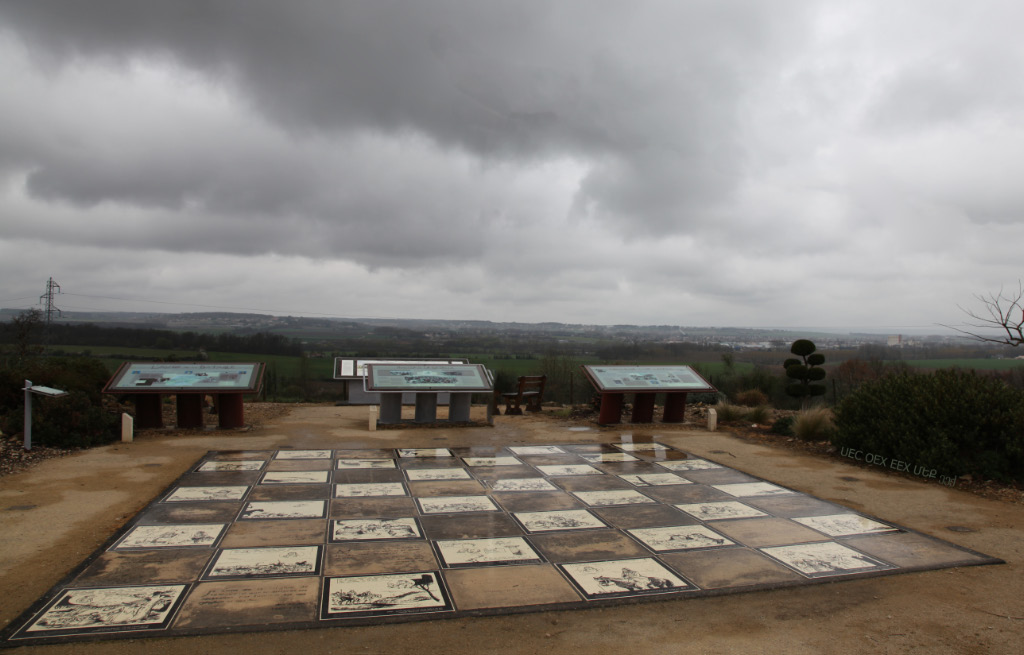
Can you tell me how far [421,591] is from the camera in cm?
468

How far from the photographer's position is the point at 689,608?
456 centimetres

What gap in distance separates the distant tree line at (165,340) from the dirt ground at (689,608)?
99.0 ft

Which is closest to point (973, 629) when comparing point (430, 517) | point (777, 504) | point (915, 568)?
point (915, 568)

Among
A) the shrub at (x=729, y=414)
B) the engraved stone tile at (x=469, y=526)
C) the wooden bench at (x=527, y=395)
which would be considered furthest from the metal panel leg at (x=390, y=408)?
the shrub at (x=729, y=414)

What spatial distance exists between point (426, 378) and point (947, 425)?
9.25m

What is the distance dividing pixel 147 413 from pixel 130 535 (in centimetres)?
704

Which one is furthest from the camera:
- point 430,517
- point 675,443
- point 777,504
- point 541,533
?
point 675,443

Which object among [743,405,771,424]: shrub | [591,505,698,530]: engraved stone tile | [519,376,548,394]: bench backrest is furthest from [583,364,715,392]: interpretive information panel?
[591,505,698,530]: engraved stone tile

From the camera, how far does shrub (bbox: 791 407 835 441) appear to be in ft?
38.3

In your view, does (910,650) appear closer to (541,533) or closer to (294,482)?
(541,533)

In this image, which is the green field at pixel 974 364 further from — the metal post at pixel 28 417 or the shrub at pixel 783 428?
the metal post at pixel 28 417

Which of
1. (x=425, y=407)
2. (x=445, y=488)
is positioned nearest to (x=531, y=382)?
(x=425, y=407)

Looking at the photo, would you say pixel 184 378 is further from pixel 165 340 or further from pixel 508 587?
pixel 165 340

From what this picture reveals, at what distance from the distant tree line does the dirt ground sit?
3018 centimetres
